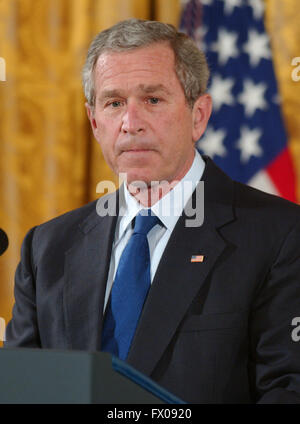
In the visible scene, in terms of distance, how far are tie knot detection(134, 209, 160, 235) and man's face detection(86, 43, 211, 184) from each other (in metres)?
0.10

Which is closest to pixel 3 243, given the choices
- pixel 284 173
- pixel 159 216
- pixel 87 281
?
pixel 87 281

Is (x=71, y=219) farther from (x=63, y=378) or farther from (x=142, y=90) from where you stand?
(x=63, y=378)

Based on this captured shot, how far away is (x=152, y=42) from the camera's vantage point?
207 centimetres

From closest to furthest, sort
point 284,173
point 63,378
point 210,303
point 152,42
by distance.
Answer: point 63,378, point 210,303, point 152,42, point 284,173

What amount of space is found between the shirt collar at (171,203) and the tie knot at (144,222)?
2 cm

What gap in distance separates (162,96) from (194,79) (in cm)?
15

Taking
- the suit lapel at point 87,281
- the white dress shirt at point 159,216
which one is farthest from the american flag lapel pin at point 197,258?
the suit lapel at point 87,281

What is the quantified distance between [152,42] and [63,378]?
138cm

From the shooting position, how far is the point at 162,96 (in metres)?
2.05

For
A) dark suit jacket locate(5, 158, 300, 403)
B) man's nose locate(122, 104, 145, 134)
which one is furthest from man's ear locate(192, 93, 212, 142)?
man's nose locate(122, 104, 145, 134)

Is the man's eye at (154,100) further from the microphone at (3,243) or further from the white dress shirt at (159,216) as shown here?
the microphone at (3,243)

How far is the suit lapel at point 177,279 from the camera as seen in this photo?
1.77 metres
